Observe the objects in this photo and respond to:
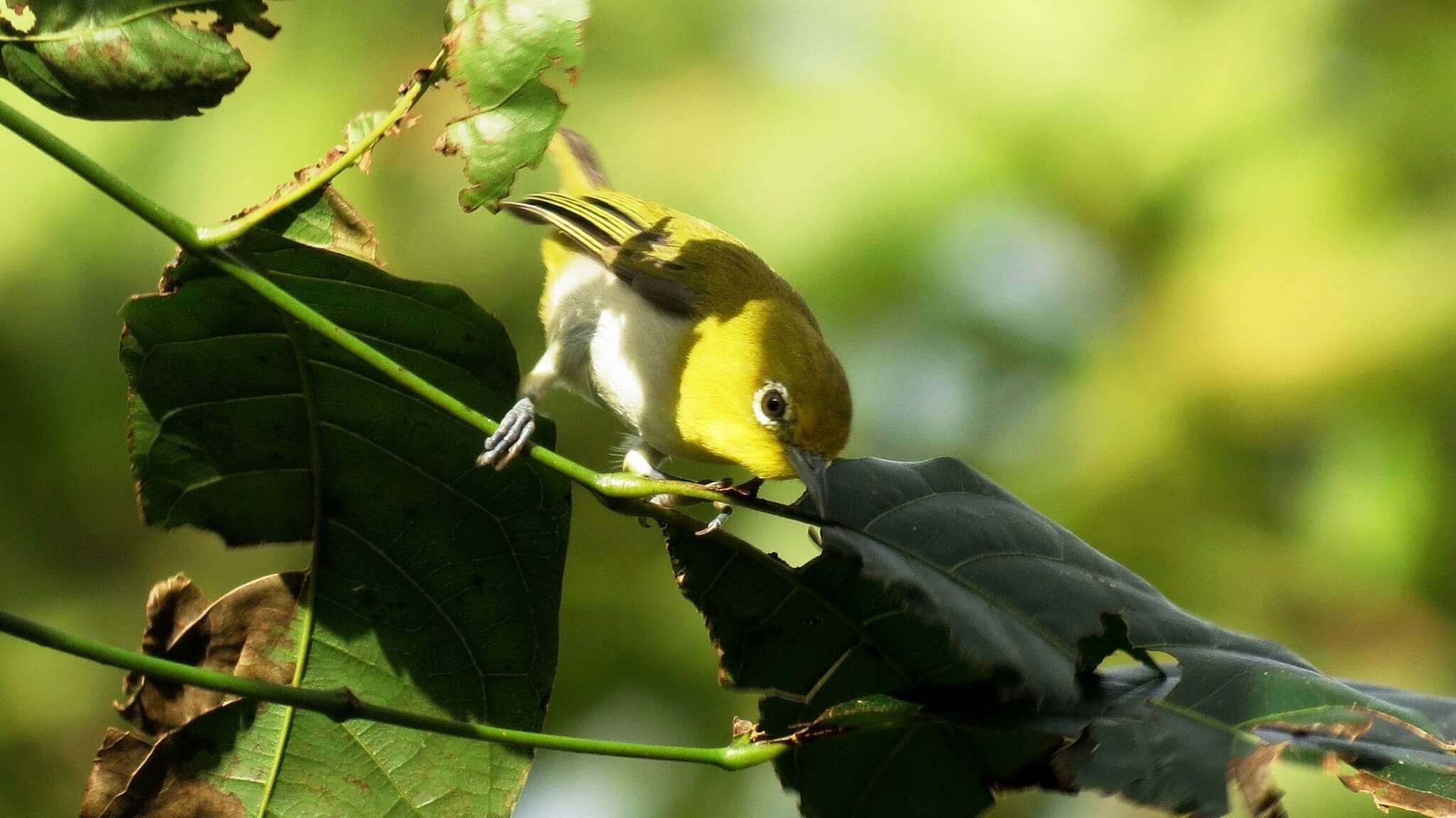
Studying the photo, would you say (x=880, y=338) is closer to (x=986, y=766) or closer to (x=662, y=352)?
(x=662, y=352)

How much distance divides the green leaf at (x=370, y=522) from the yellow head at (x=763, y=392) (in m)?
0.85

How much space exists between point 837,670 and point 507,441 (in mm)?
667

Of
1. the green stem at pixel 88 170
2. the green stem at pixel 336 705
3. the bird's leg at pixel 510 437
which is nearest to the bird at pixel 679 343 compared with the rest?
the bird's leg at pixel 510 437

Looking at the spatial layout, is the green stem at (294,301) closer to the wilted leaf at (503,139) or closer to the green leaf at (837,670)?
the wilted leaf at (503,139)

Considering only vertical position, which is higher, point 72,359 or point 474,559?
point 474,559

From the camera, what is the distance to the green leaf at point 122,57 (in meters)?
1.65

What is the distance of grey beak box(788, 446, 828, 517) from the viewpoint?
6.55 ft

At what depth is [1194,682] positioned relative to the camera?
1739mm

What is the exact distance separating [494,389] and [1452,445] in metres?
4.31

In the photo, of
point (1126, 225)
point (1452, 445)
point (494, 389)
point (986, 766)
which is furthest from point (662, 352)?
point (1452, 445)

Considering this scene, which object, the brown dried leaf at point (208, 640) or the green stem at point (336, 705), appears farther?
the brown dried leaf at point (208, 640)

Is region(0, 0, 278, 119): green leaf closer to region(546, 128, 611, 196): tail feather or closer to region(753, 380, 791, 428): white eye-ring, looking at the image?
region(753, 380, 791, 428): white eye-ring

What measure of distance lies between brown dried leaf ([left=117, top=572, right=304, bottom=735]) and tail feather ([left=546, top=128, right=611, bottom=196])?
256 cm

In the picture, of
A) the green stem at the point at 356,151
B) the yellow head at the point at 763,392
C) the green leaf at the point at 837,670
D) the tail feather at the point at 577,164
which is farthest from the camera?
the tail feather at the point at 577,164
